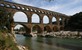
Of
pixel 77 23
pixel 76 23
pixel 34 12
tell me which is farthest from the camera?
pixel 76 23

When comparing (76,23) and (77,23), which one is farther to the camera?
(76,23)

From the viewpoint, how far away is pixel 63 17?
9950 cm

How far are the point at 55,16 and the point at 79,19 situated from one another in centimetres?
1375

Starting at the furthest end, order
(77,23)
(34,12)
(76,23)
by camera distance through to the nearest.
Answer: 1. (76,23)
2. (77,23)
3. (34,12)

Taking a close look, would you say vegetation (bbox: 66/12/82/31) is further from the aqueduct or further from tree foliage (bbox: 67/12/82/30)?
the aqueduct

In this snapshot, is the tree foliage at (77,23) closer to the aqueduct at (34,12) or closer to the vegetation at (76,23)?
the vegetation at (76,23)

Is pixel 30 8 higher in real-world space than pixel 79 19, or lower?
higher

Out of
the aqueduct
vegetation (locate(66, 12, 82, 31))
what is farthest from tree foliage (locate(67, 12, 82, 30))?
the aqueduct

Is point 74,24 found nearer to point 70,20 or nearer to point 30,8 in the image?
point 70,20

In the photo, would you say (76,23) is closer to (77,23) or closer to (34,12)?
(77,23)

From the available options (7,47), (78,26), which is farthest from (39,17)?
(7,47)

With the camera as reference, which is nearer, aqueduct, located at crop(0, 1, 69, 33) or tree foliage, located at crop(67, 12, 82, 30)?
aqueduct, located at crop(0, 1, 69, 33)

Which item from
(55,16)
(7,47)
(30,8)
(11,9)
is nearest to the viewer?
(7,47)

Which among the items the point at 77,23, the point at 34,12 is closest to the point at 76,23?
the point at 77,23
